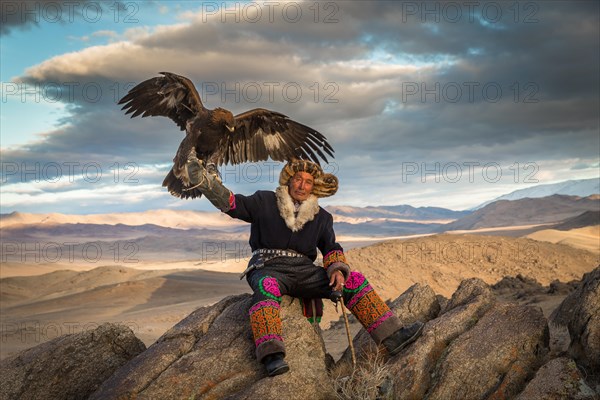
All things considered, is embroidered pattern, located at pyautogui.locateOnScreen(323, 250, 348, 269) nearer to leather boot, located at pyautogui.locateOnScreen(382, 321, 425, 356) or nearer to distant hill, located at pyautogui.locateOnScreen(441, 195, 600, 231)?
leather boot, located at pyautogui.locateOnScreen(382, 321, 425, 356)

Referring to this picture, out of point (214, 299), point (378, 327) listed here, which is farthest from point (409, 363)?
point (214, 299)

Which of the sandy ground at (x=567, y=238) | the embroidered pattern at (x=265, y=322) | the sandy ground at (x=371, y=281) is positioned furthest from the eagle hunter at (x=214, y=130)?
the sandy ground at (x=567, y=238)

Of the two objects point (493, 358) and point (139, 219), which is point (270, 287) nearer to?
point (493, 358)

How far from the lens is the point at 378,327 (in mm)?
5039

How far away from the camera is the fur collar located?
5.16 m

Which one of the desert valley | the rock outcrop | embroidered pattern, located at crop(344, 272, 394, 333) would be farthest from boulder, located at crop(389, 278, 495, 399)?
Result: the desert valley

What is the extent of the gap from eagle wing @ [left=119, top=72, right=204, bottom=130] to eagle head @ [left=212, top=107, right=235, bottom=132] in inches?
18.3

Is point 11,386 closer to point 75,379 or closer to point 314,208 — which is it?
point 75,379

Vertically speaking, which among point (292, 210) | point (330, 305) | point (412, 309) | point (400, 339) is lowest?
point (330, 305)

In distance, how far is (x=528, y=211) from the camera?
90.9 m

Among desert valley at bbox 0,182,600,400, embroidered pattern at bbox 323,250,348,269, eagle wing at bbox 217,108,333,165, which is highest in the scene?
eagle wing at bbox 217,108,333,165

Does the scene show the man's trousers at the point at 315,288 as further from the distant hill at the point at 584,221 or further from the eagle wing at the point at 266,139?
the distant hill at the point at 584,221

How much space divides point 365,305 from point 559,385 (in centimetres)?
164

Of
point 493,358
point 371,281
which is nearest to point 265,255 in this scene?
point 493,358
